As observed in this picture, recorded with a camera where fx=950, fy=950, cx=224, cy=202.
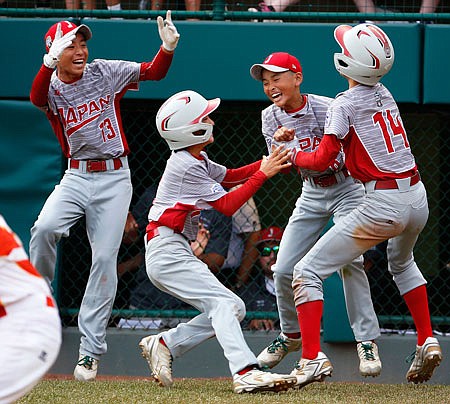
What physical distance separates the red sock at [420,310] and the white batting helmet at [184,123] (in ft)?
4.76

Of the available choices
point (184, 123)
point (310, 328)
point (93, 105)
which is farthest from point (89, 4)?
point (310, 328)

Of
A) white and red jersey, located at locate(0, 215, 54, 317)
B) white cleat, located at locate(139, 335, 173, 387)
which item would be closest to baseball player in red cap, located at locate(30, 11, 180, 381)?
white cleat, located at locate(139, 335, 173, 387)

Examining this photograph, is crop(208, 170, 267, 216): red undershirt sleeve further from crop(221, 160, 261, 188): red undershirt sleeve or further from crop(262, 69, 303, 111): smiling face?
crop(262, 69, 303, 111): smiling face

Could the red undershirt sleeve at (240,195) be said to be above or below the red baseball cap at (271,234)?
above

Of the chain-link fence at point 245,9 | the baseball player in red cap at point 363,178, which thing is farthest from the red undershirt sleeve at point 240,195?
the chain-link fence at point 245,9

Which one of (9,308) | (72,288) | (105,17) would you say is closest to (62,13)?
(105,17)

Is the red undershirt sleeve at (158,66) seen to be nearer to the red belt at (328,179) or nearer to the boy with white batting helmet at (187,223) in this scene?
the boy with white batting helmet at (187,223)

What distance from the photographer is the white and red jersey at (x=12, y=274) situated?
2.67 metres

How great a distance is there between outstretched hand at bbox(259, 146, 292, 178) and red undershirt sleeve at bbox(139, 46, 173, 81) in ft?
3.69

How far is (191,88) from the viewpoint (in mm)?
6656

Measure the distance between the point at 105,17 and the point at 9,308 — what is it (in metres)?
4.39

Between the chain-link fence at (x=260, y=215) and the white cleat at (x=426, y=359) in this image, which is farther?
the chain-link fence at (x=260, y=215)

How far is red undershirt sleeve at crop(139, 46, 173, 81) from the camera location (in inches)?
222

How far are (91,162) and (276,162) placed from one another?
4.34 feet
